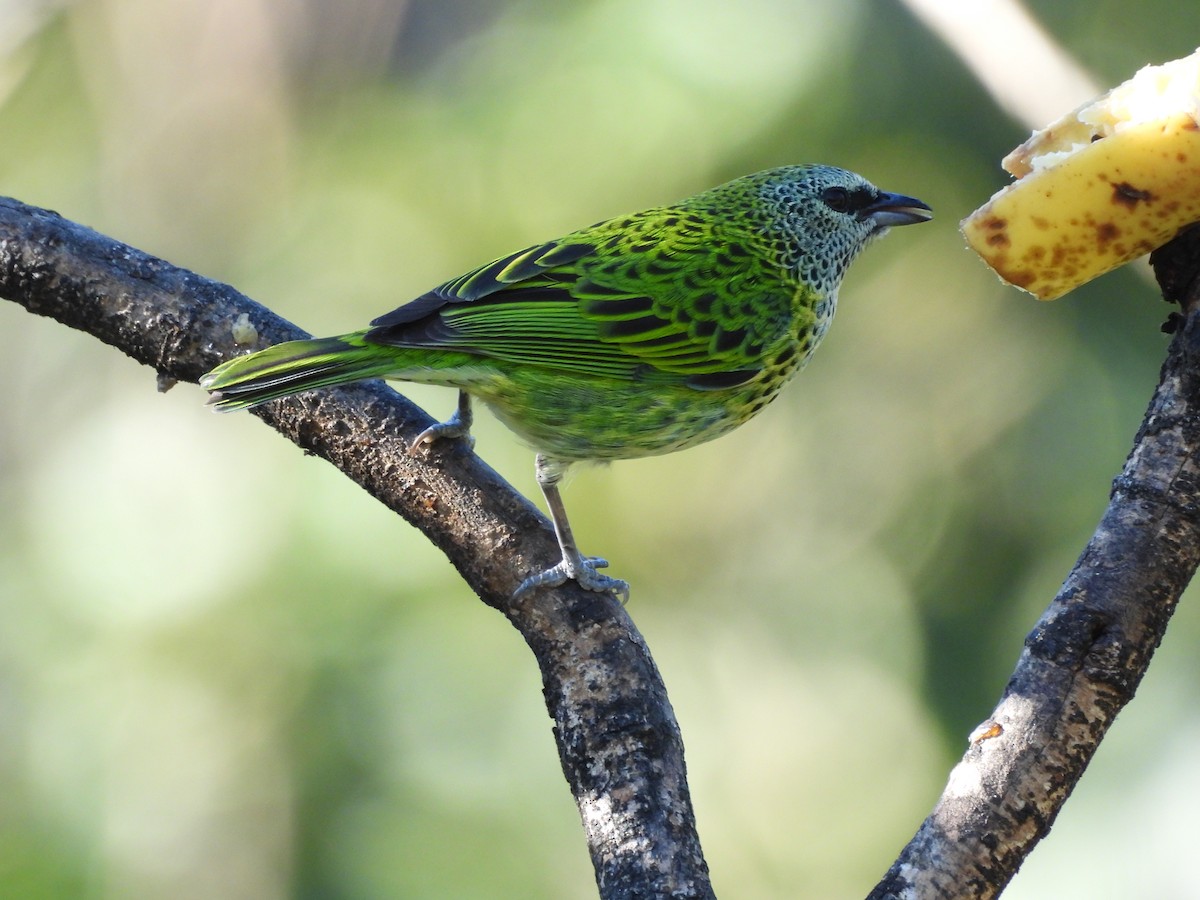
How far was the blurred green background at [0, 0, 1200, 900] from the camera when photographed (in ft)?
19.3

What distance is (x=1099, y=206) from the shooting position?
2.53 meters

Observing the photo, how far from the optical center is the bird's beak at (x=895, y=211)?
3.97 metres

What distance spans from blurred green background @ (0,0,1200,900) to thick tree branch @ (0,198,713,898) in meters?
2.46

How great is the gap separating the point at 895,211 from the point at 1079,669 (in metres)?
2.26

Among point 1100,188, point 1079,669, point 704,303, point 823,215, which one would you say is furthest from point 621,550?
point 1079,669

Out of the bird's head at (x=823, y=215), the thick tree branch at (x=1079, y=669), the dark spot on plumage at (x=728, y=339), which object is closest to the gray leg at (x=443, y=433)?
the dark spot on plumage at (x=728, y=339)

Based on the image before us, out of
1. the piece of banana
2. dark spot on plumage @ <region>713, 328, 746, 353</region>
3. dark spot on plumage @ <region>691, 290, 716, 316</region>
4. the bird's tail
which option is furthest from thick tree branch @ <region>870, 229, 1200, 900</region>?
the bird's tail

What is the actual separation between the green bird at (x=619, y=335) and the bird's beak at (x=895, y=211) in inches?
2.4

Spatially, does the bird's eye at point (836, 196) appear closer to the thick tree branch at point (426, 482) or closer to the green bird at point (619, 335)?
the green bird at point (619, 335)

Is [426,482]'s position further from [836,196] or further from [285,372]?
[836,196]

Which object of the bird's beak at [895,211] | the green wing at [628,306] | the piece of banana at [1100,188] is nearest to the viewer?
the piece of banana at [1100,188]

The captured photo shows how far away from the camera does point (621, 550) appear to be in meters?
5.92

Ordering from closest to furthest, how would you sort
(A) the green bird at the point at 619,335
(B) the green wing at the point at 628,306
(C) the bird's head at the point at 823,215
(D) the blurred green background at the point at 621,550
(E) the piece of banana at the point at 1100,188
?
(E) the piece of banana at the point at 1100,188, (A) the green bird at the point at 619,335, (B) the green wing at the point at 628,306, (C) the bird's head at the point at 823,215, (D) the blurred green background at the point at 621,550

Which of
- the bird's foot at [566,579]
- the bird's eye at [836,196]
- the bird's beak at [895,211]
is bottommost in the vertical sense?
the bird's foot at [566,579]
